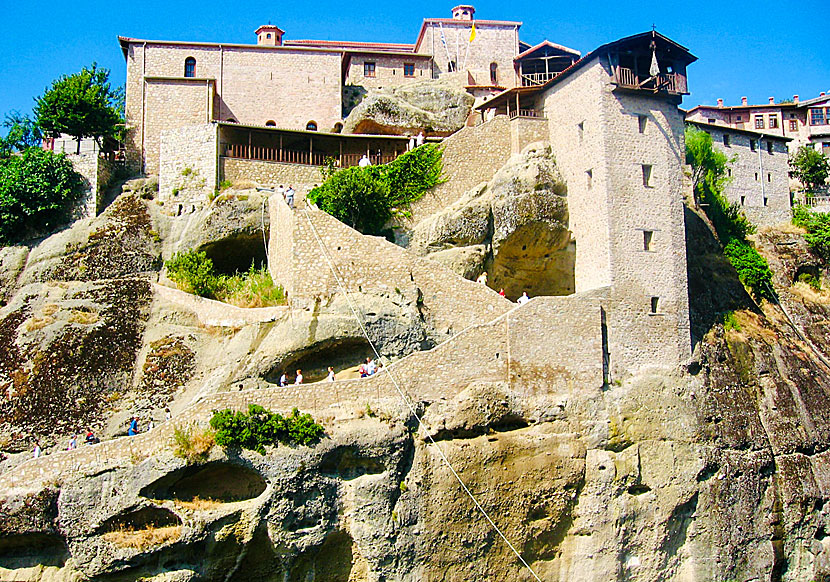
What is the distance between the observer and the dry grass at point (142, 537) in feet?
74.3

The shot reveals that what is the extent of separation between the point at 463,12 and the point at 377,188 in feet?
71.6

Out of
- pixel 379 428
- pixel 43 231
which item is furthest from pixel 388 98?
pixel 379 428

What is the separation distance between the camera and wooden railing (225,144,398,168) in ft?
116

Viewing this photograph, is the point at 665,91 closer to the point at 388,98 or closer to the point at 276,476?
the point at 388,98

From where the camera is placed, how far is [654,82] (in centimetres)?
3306

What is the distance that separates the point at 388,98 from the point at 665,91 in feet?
44.4

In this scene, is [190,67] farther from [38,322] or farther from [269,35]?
[38,322]

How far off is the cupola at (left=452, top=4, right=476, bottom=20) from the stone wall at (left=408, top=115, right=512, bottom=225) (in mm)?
16934

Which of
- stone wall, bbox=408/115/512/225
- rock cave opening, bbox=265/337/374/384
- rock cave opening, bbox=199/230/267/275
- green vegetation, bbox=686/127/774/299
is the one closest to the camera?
rock cave opening, bbox=265/337/374/384

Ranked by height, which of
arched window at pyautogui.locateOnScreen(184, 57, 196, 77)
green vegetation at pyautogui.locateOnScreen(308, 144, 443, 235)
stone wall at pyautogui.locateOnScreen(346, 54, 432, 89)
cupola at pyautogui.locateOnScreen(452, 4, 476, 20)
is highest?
cupola at pyautogui.locateOnScreen(452, 4, 476, 20)

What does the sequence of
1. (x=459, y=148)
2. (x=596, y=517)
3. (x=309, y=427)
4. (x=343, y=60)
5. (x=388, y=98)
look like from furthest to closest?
(x=343, y=60), (x=388, y=98), (x=459, y=148), (x=596, y=517), (x=309, y=427)

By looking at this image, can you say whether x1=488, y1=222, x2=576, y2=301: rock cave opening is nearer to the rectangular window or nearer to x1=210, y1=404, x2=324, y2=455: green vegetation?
the rectangular window

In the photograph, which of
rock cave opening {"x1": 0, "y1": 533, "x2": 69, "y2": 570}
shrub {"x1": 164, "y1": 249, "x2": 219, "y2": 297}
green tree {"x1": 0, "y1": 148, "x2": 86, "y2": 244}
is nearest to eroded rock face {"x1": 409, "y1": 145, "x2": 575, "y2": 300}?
shrub {"x1": 164, "y1": 249, "x2": 219, "y2": 297}

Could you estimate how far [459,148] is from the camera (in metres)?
35.3
